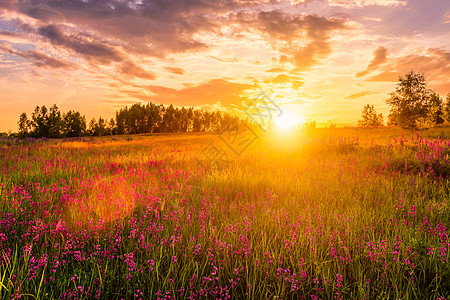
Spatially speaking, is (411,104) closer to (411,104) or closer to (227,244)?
(411,104)

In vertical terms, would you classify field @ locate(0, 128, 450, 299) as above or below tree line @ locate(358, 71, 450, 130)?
below

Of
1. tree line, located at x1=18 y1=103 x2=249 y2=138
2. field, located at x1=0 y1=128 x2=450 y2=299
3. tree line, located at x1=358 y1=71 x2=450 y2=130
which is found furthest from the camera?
tree line, located at x1=18 y1=103 x2=249 y2=138

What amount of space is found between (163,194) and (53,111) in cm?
8280

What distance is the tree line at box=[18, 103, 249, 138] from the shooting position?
67875mm

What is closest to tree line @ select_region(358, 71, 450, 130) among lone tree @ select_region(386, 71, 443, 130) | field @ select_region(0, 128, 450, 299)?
lone tree @ select_region(386, 71, 443, 130)

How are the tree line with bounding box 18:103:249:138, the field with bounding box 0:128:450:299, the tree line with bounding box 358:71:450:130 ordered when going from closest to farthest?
the field with bounding box 0:128:450:299 < the tree line with bounding box 358:71:450:130 < the tree line with bounding box 18:103:249:138

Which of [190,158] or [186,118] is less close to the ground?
[186,118]

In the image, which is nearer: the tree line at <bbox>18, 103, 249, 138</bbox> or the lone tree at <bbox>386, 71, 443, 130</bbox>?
the lone tree at <bbox>386, 71, 443, 130</bbox>

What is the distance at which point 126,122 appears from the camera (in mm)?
96312

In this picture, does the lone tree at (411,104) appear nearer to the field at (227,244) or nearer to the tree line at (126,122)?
the field at (227,244)

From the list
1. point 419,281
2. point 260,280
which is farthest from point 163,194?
point 419,281

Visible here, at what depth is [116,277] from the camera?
6.56ft

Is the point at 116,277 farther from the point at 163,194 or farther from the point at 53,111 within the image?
the point at 53,111

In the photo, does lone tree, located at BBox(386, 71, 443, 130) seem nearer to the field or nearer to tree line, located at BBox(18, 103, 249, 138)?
the field
